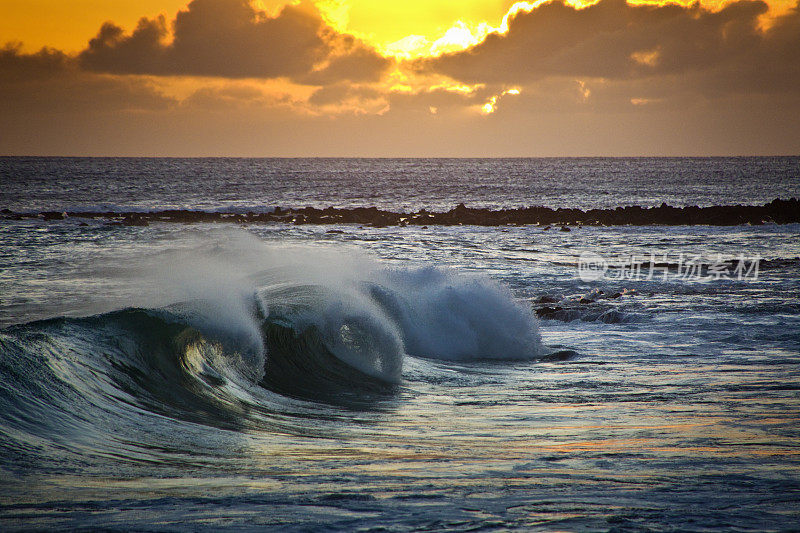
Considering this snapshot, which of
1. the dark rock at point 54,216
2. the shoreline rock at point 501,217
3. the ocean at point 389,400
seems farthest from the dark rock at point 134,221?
the ocean at point 389,400

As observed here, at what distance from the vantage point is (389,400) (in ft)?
27.2

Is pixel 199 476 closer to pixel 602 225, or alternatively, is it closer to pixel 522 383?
pixel 522 383

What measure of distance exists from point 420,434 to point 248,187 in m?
69.7

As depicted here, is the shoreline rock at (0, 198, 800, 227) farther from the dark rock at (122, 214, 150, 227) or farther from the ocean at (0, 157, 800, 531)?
the ocean at (0, 157, 800, 531)

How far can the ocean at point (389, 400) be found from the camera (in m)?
4.32

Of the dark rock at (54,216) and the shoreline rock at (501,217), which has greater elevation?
the shoreline rock at (501,217)

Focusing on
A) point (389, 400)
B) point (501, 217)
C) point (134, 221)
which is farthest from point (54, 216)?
point (389, 400)

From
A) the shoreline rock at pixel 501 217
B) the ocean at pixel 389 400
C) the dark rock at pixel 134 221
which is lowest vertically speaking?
the ocean at pixel 389 400

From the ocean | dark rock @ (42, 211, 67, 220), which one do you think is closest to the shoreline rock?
dark rock @ (42, 211, 67, 220)

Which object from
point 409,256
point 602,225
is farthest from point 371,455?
point 602,225

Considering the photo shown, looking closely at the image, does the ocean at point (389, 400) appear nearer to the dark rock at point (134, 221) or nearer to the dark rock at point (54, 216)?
the dark rock at point (134, 221)

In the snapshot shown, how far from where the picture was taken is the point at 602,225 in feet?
123

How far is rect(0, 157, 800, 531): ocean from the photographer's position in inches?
170

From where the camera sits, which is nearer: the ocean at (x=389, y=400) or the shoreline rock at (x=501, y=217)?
the ocean at (x=389, y=400)
